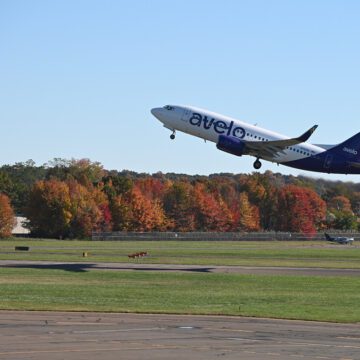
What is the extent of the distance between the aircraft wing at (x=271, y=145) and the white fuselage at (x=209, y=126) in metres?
0.70

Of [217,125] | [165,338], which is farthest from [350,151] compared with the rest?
[165,338]

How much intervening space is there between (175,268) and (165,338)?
43557mm

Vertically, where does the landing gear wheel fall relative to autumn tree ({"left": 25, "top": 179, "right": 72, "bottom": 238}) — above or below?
above

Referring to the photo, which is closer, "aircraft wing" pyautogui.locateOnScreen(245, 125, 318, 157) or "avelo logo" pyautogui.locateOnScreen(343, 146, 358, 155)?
"aircraft wing" pyautogui.locateOnScreen(245, 125, 318, 157)

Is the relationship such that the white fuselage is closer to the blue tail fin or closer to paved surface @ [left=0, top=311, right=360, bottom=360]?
the blue tail fin

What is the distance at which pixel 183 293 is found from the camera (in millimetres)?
52312

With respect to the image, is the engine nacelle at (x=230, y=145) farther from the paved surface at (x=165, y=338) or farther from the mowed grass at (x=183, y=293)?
the paved surface at (x=165, y=338)

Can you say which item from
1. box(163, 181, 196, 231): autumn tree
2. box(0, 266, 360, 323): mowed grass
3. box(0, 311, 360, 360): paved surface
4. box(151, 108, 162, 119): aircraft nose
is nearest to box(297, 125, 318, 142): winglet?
box(151, 108, 162, 119): aircraft nose

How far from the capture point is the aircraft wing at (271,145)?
2950 inches

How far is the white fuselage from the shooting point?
247 feet

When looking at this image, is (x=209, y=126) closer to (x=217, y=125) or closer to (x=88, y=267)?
(x=217, y=125)

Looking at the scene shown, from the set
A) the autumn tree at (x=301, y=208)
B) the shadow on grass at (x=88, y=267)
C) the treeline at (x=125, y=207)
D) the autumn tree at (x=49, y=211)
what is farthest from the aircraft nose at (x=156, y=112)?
the autumn tree at (x=301, y=208)

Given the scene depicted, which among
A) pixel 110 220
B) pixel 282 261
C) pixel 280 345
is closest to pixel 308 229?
pixel 110 220

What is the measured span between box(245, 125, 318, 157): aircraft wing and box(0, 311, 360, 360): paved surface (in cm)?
3736
